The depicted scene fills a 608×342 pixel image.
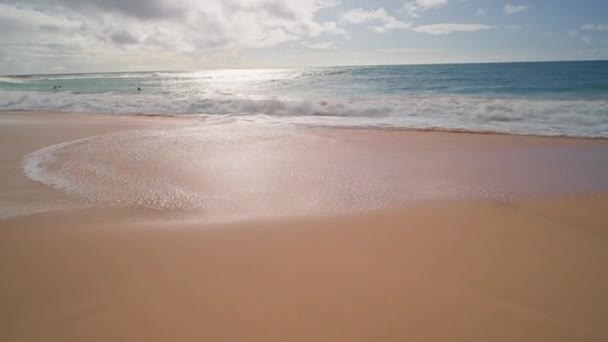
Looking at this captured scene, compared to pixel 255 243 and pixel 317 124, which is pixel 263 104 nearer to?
pixel 317 124

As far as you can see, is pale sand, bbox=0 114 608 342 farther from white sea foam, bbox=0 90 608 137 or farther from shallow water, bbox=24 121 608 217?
white sea foam, bbox=0 90 608 137

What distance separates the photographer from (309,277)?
7.49 ft

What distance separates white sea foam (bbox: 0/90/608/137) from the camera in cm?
934

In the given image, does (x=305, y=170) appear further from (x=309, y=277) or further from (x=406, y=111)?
(x=406, y=111)

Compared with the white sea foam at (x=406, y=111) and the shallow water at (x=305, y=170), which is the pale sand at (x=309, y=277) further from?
the white sea foam at (x=406, y=111)

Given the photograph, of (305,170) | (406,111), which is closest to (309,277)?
(305,170)

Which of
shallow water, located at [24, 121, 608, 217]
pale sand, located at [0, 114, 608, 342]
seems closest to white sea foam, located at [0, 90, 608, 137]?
shallow water, located at [24, 121, 608, 217]

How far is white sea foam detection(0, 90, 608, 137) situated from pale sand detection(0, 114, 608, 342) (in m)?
6.77

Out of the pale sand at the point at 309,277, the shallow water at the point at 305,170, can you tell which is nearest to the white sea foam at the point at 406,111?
the shallow water at the point at 305,170

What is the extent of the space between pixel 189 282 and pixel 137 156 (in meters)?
4.27

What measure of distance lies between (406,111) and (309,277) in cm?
1164

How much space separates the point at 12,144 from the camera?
690cm

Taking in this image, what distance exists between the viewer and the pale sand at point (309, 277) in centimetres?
185

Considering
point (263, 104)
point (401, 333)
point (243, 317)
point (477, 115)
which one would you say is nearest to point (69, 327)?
point (243, 317)
